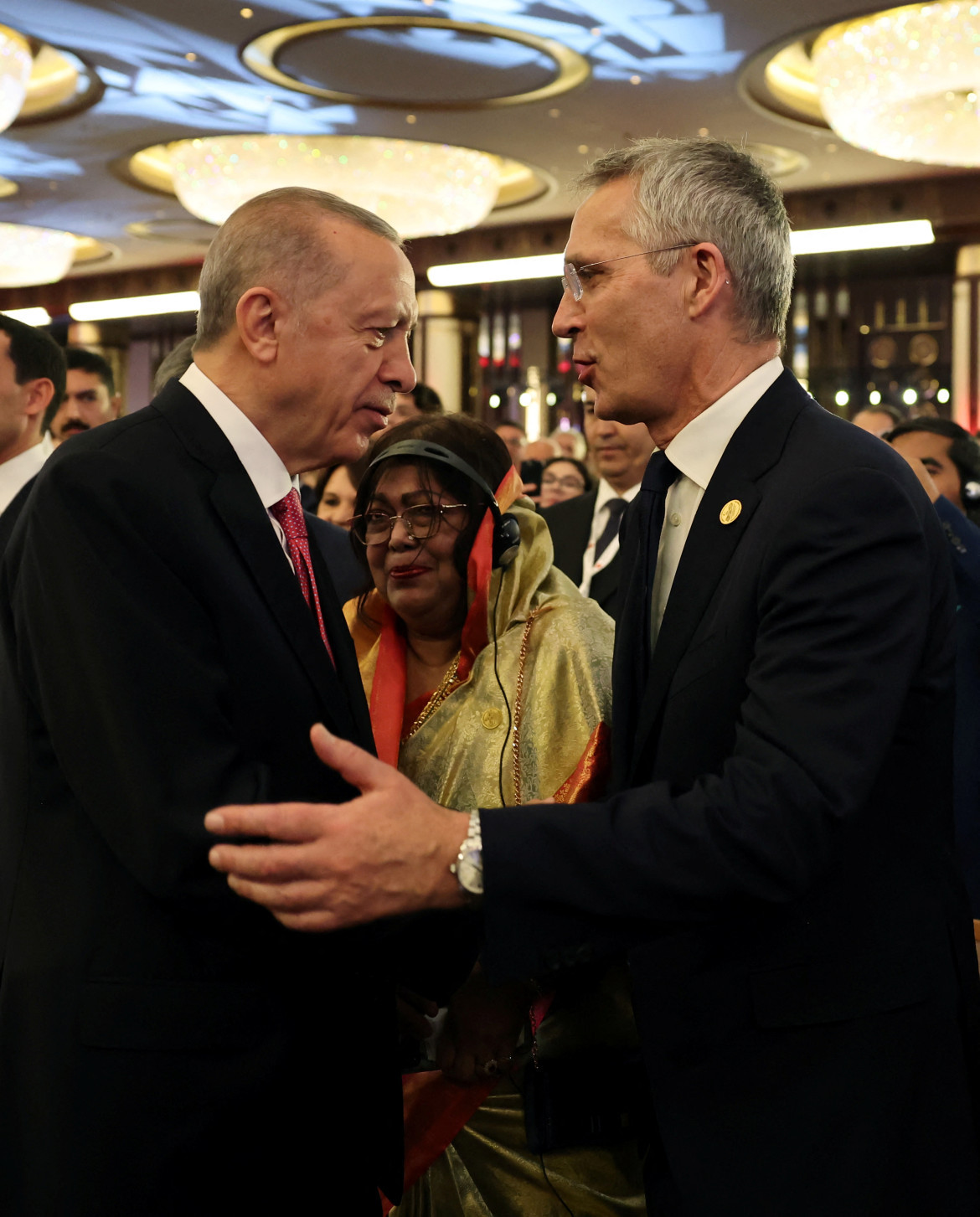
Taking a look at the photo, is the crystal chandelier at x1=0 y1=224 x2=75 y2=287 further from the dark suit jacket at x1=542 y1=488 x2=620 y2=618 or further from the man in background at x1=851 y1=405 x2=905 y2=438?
the dark suit jacket at x1=542 y1=488 x2=620 y2=618

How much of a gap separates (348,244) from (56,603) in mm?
664

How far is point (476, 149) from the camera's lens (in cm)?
1025

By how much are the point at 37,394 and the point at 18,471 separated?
0.23 m

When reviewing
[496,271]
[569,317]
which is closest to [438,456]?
[569,317]

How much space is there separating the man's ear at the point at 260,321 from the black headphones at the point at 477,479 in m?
0.65

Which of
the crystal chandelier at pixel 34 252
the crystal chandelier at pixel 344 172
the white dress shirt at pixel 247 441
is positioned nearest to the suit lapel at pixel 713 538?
the white dress shirt at pixel 247 441

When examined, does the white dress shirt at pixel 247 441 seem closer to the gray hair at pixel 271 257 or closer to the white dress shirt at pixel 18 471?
the gray hair at pixel 271 257

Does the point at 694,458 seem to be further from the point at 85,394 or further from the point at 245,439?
the point at 85,394

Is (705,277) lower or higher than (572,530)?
higher

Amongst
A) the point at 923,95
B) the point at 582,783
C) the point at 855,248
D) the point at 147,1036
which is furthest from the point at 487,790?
the point at 855,248

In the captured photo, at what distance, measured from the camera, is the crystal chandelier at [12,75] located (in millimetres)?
7418

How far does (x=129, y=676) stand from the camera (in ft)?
4.64

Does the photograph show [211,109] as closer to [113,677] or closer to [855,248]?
[855,248]

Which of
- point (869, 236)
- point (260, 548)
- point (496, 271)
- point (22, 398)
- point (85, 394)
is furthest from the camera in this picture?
point (496, 271)
